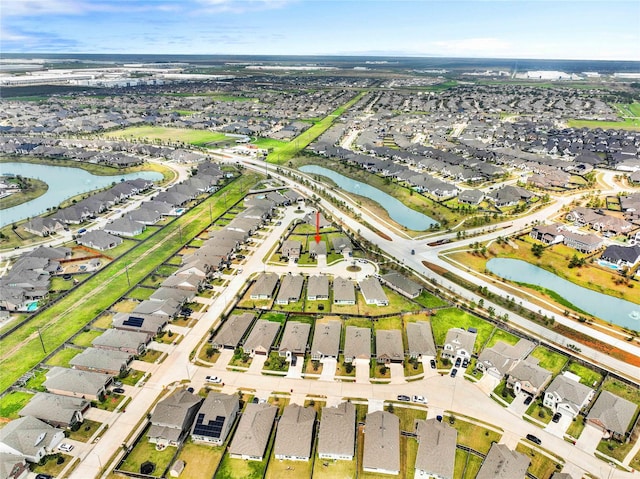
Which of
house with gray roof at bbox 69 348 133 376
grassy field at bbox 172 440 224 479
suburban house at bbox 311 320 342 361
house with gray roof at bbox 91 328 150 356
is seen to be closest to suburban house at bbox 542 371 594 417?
suburban house at bbox 311 320 342 361

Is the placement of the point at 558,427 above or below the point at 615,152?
below

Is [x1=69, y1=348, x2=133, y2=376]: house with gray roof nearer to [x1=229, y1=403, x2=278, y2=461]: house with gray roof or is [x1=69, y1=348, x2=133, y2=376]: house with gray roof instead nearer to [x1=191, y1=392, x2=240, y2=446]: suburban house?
[x1=191, y1=392, x2=240, y2=446]: suburban house

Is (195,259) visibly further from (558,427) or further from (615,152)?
(615,152)

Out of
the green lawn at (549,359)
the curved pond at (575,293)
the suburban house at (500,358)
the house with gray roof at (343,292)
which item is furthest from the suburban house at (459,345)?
the curved pond at (575,293)

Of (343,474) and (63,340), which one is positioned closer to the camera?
(343,474)

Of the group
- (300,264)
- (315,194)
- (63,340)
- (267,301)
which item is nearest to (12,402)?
(63,340)
